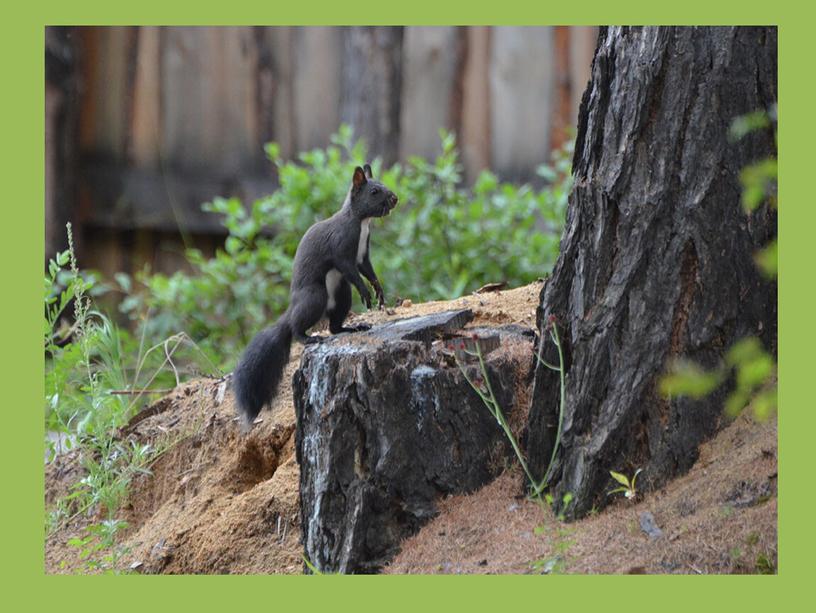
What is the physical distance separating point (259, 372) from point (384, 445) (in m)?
1.01

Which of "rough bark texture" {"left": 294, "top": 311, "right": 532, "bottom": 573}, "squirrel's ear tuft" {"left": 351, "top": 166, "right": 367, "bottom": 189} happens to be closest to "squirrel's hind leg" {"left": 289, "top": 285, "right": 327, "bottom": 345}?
"squirrel's ear tuft" {"left": 351, "top": 166, "right": 367, "bottom": 189}

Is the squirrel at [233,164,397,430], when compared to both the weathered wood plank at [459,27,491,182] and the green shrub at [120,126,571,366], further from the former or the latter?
the weathered wood plank at [459,27,491,182]

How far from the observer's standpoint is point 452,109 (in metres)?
9.55

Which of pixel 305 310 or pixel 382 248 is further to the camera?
pixel 382 248

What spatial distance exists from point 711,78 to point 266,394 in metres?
2.36

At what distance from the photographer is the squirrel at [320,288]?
4.96 metres

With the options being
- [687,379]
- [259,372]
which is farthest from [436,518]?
[259,372]

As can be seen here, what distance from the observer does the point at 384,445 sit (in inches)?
164

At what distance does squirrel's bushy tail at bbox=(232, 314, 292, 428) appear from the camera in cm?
490

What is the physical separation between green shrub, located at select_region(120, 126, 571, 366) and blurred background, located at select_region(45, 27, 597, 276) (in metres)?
1.23

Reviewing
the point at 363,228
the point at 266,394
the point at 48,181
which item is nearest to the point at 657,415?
the point at 266,394

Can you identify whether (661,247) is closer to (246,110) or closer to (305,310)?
(305,310)

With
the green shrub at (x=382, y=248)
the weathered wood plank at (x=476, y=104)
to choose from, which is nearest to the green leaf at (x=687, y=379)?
the green shrub at (x=382, y=248)

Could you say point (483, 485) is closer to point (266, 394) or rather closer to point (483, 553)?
point (483, 553)
